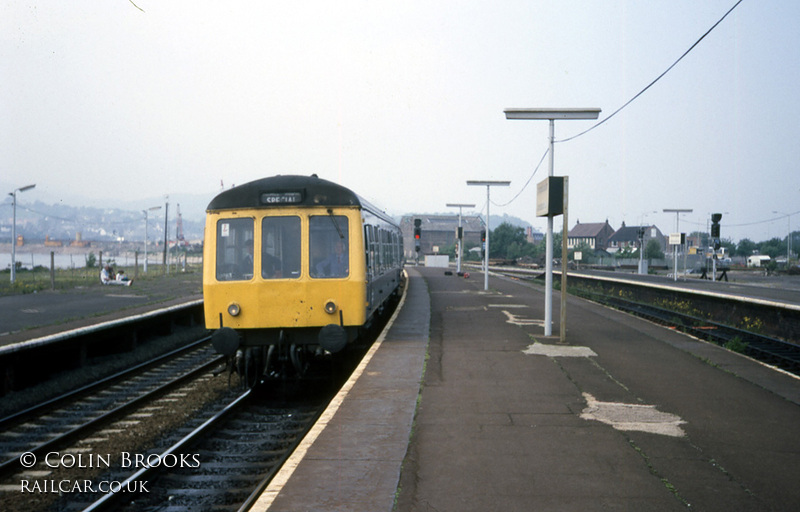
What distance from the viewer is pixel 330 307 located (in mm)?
9625

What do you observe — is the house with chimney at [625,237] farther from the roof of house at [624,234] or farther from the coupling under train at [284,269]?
the coupling under train at [284,269]

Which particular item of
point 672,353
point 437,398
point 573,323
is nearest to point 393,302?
point 573,323

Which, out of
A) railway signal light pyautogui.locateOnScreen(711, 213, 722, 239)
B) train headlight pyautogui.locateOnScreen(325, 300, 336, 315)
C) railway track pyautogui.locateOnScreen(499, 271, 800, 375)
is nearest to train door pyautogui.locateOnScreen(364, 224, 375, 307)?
train headlight pyautogui.locateOnScreen(325, 300, 336, 315)

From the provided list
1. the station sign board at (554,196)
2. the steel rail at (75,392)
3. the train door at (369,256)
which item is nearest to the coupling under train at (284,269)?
the train door at (369,256)

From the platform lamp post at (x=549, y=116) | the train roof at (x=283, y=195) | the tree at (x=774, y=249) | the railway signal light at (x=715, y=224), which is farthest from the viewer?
the tree at (x=774, y=249)

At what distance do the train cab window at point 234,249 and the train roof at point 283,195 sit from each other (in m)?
0.27

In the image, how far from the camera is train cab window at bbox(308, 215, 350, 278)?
32.0 feet

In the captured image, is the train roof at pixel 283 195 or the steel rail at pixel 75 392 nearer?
the steel rail at pixel 75 392

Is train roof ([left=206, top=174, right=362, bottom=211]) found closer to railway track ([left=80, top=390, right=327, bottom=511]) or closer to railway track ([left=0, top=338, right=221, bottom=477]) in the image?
railway track ([left=80, top=390, right=327, bottom=511])

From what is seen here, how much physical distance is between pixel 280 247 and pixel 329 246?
0.72m

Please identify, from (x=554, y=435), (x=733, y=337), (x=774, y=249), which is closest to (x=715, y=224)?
(x=733, y=337)

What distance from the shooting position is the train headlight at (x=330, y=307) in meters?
9.62

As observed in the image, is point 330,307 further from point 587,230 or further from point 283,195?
point 587,230

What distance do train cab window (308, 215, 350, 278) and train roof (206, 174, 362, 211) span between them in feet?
0.88
